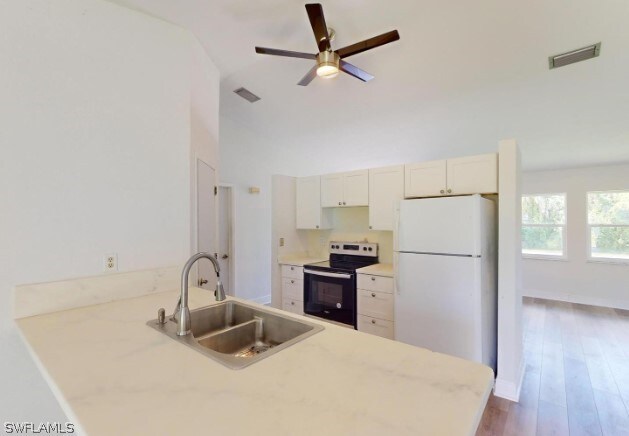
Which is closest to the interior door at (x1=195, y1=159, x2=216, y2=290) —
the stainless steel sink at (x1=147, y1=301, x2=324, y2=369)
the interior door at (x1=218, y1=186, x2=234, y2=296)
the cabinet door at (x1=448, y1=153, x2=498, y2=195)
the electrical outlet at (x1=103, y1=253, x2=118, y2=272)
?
the electrical outlet at (x1=103, y1=253, x2=118, y2=272)

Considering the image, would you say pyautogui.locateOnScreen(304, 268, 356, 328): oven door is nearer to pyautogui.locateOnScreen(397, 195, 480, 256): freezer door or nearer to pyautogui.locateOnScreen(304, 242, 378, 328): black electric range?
pyautogui.locateOnScreen(304, 242, 378, 328): black electric range

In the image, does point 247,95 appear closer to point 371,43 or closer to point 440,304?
point 371,43

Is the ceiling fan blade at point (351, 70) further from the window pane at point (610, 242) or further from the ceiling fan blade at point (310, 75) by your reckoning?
the window pane at point (610, 242)

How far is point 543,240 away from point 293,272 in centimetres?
478

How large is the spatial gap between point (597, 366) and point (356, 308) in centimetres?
239

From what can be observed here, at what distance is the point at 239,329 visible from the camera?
4.53 ft

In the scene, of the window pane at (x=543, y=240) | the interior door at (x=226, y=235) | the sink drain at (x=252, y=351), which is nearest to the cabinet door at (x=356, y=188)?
the interior door at (x=226, y=235)

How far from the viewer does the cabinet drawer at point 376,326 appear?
9.93 ft

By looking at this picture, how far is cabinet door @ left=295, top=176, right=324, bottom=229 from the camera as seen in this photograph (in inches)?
160

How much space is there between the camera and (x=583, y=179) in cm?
504

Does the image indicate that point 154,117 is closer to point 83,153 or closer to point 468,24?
point 83,153

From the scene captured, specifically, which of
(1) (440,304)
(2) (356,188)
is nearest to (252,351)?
(1) (440,304)

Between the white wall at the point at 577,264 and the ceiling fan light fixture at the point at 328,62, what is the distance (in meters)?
5.09

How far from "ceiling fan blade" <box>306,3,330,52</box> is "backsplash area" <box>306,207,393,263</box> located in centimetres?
230
